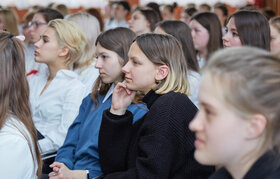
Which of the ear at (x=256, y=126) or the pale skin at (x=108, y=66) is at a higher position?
the ear at (x=256, y=126)

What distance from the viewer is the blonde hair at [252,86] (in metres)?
0.97

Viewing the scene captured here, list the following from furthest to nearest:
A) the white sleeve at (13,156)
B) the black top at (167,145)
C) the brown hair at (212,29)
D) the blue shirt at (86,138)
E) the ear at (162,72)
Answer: the brown hair at (212,29) < the blue shirt at (86,138) < the ear at (162,72) < the black top at (167,145) < the white sleeve at (13,156)

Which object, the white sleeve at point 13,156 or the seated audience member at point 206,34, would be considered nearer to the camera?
the white sleeve at point 13,156

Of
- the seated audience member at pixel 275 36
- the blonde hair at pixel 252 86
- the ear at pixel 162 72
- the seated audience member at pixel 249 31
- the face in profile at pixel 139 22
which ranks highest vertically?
the blonde hair at pixel 252 86

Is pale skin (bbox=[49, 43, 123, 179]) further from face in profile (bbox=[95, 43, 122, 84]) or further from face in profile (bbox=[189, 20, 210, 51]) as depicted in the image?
face in profile (bbox=[189, 20, 210, 51])

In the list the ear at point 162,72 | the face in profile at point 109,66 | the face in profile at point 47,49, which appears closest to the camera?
the ear at point 162,72

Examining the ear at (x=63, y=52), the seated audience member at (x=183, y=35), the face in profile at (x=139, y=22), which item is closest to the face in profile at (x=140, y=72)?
the ear at (x=63, y=52)

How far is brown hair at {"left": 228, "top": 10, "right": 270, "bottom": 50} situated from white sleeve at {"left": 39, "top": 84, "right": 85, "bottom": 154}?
1.11 m

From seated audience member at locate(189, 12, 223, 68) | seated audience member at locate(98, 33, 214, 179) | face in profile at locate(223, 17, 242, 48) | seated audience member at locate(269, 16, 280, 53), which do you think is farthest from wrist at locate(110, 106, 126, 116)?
seated audience member at locate(189, 12, 223, 68)

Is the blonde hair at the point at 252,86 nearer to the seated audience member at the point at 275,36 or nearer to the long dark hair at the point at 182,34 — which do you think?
the seated audience member at the point at 275,36

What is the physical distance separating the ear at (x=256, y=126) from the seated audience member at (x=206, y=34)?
2.70 metres

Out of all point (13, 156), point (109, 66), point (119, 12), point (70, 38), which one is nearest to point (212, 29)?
point (70, 38)

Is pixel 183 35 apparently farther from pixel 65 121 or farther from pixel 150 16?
pixel 150 16

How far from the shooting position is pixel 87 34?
11.4ft
